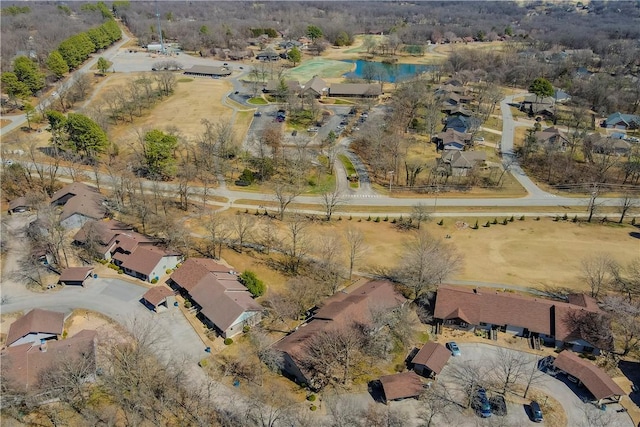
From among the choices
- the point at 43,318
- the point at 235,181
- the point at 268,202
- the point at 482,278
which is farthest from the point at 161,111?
the point at 482,278

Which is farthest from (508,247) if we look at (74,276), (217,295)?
(74,276)

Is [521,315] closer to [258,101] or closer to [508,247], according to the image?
[508,247]

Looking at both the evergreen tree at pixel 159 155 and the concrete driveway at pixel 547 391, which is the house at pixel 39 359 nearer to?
the concrete driveway at pixel 547 391

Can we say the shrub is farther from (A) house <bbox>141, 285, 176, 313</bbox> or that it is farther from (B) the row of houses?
(B) the row of houses

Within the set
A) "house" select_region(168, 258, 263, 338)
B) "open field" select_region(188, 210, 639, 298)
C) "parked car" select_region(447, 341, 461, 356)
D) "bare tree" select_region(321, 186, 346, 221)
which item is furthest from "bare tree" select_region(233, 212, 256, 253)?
"parked car" select_region(447, 341, 461, 356)

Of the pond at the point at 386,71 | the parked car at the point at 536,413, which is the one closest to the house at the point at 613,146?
the parked car at the point at 536,413

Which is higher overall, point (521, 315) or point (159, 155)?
point (159, 155)

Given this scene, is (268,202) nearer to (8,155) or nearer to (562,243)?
(562,243)
